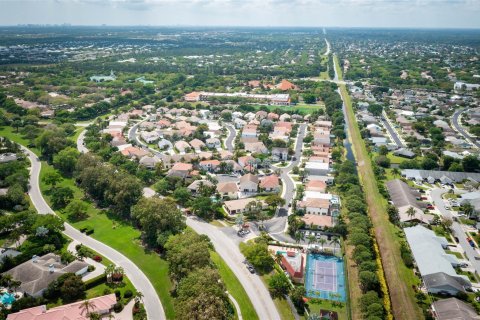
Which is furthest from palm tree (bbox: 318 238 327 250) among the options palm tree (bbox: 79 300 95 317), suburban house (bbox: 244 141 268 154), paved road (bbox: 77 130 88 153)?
paved road (bbox: 77 130 88 153)

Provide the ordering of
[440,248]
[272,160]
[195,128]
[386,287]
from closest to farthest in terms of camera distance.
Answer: [386,287], [440,248], [272,160], [195,128]

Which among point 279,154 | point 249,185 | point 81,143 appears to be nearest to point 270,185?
point 249,185

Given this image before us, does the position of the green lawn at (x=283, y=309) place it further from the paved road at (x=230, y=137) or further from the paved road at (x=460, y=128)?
the paved road at (x=460, y=128)

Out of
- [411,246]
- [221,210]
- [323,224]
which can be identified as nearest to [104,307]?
[221,210]

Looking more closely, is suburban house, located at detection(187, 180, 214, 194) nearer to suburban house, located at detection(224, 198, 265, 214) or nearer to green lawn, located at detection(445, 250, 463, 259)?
suburban house, located at detection(224, 198, 265, 214)

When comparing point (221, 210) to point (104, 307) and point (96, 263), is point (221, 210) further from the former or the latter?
point (104, 307)

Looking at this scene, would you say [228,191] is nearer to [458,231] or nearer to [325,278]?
[325,278]

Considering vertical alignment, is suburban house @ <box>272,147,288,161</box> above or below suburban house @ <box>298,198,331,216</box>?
above
